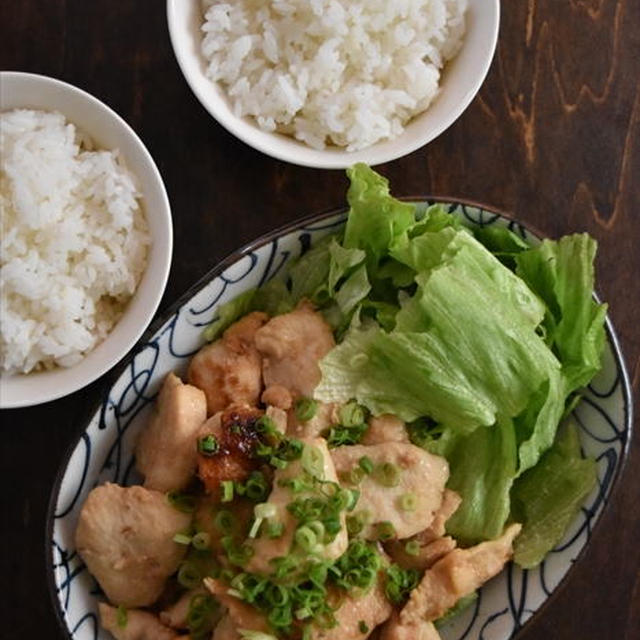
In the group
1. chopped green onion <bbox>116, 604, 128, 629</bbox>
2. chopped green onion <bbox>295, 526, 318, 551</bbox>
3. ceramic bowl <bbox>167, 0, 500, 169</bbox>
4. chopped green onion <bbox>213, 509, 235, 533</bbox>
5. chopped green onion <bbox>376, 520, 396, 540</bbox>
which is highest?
ceramic bowl <bbox>167, 0, 500, 169</bbox>

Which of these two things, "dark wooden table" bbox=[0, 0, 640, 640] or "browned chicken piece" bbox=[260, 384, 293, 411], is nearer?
"browned chicken piece" bbox=[260, 384, 293, 411]

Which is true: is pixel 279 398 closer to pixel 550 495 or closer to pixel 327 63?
pixel 550 495

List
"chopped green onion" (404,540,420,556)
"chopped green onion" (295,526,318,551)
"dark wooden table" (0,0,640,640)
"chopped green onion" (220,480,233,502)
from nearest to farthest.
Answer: "chopped green onion" (295,526,318,551) → "chopped green onion" (220,480,233,502) → "chopped green onion" (404,540,420,556) → "dark wooden table" (0,0,640,640)

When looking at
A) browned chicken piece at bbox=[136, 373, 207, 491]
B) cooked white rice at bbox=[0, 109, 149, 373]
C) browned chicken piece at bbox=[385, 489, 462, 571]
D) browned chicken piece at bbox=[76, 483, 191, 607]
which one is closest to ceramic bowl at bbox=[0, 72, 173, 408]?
cooked white rice at bbox=[0, 109, 149, 373]

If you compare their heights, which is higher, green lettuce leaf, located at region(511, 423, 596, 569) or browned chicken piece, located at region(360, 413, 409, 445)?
browned chicken piece, located at region(360, 413, 409, 445)

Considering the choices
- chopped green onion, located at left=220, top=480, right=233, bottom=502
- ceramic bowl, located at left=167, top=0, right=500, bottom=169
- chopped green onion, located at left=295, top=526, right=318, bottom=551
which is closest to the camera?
chopped green onion, located at left=295, top=526, right=318, bottom=551

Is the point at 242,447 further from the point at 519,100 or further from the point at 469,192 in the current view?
the point at 519,100

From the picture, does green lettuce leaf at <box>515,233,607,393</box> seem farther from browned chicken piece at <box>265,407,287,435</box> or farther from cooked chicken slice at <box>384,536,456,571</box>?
browned chicken piece at <box>265,407,287,435</box>
